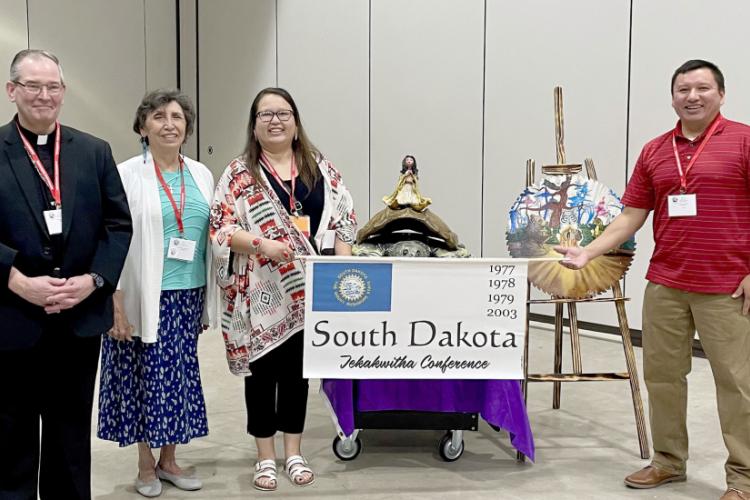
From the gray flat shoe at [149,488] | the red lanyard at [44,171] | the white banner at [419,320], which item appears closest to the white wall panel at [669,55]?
the white banner at [419,320]

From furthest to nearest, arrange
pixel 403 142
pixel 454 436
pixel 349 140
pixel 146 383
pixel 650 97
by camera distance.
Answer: pixel 349 140 → pixel 403 142 → pixel 650 97 → pixel 454 436 → pixel 146 383

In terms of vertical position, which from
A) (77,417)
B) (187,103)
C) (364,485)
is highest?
(187,103)

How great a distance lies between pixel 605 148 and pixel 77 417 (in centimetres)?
447

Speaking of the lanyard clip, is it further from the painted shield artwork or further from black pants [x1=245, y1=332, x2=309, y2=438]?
the painted shield artwork

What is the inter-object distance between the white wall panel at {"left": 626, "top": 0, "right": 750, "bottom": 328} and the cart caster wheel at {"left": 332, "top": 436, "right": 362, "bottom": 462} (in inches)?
120

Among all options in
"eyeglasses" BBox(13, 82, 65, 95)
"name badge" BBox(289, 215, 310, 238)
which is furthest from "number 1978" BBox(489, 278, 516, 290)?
"eyeglasses" BBox(13, 82, 65, 95)

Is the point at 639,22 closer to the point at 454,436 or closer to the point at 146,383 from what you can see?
the point at 454,436

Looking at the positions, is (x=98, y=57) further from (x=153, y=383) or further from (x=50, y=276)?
(x=50, y=276)

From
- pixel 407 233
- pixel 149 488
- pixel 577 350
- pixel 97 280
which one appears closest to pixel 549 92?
pixel 577 350

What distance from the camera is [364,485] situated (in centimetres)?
293

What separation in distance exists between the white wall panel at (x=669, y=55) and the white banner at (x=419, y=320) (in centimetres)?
293

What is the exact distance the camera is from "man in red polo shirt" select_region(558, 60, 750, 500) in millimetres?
2605

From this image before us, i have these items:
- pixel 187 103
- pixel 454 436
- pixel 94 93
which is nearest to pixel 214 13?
pixel 94 93

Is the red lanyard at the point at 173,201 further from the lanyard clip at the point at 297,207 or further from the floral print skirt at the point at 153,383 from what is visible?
the lanyard clip at the point at 297,207
